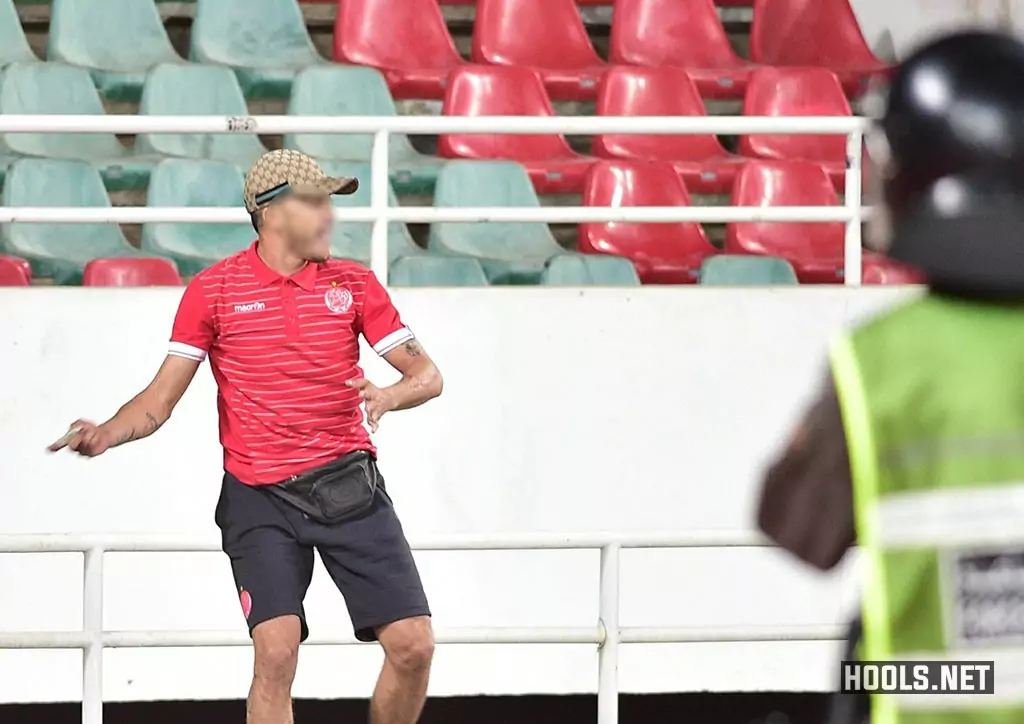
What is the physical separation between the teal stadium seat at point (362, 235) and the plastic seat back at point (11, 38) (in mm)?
1367

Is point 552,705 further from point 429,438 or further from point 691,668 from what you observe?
point 429,438

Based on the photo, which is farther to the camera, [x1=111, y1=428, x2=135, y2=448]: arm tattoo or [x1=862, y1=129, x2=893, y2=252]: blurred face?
[x1=111, y1=428, x2=135, y2=448]: arm tattoo

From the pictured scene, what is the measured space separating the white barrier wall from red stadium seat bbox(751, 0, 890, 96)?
247cm

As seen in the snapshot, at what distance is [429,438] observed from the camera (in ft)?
15.7

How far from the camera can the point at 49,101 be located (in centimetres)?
611

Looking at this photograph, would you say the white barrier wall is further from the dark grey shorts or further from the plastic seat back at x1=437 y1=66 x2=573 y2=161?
the plastic seat back at x1=437 y1=66 x2=573 y2=161

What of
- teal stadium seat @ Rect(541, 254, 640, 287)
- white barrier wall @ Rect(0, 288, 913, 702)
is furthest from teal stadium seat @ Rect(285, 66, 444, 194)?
white barrier wall @ Rect(0, 288, 913, 702)

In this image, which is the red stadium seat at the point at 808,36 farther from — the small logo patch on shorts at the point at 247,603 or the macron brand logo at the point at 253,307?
the small logo patch on shorts at the point at 247,603

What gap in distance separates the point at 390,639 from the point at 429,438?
1327 mm

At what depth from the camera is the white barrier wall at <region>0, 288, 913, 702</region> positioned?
467 cm

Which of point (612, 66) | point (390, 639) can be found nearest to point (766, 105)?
point (612, 66)

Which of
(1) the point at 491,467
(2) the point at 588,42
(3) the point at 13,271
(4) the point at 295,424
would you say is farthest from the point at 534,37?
(4) the point at 295,424

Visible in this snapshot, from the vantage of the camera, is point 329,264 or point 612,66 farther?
point 612,66

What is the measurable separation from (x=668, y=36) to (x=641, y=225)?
4.69 ft
